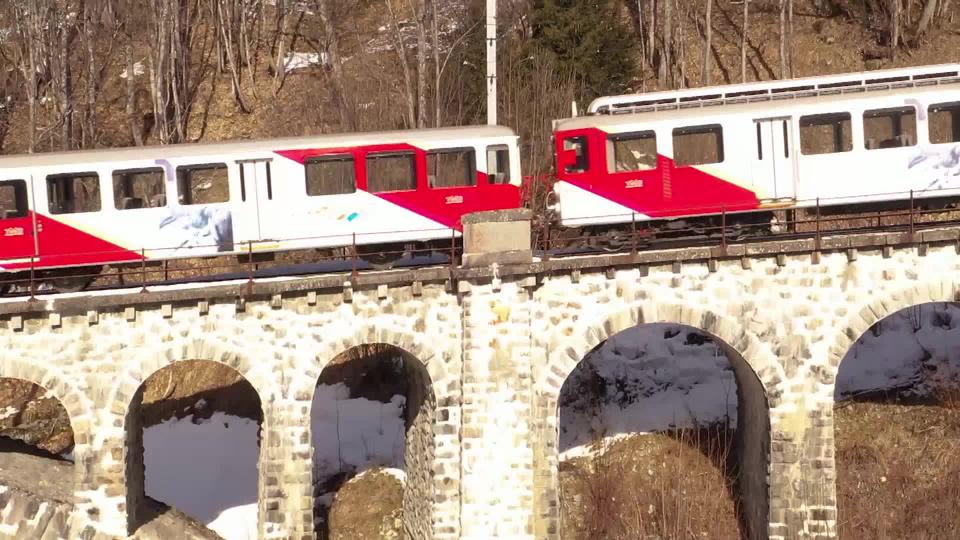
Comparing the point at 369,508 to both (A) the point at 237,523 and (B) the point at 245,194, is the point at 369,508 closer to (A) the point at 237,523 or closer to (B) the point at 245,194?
(A) the point at 237,523

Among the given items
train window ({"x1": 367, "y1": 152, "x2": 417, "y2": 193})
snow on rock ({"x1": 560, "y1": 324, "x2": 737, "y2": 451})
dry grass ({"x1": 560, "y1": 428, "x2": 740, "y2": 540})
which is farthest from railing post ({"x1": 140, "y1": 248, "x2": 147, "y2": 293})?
snow on rock ({"x1": 560, "y1": 324, "x2": 737, "y2": 451})

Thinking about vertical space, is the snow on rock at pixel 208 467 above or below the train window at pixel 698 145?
below

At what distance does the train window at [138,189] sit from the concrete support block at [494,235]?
666cm

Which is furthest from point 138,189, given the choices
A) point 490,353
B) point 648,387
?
point 648,387

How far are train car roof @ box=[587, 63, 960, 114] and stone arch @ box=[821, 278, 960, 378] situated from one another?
15.8 feet

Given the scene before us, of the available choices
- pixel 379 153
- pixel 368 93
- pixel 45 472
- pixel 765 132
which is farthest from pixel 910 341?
pixel 45 472

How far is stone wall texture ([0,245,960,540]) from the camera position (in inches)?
802

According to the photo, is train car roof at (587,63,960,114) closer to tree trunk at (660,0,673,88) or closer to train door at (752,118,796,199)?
train door at (752,118,796,199)

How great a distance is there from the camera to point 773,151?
74.0 feet

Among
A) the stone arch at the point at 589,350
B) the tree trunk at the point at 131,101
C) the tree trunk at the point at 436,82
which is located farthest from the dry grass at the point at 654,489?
the tree trunk at the point at 131,101

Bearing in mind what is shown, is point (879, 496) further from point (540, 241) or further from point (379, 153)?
point (379, 153)

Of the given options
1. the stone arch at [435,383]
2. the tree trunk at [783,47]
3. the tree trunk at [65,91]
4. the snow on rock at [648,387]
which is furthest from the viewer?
the tree trunk at [783,47]

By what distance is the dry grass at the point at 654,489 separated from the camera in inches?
915

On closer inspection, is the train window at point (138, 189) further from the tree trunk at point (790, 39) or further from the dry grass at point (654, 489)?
the tree trunk at point (790, 39)
